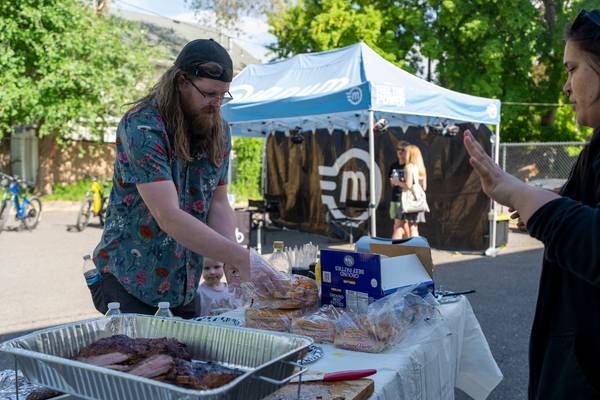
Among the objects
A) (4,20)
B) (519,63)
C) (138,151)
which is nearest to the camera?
(138,151)

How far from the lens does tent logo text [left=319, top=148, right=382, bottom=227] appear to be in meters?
11.3

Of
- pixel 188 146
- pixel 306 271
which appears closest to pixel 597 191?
pixel 188 146

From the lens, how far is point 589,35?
1381mm

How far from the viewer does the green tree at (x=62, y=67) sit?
51.4ft

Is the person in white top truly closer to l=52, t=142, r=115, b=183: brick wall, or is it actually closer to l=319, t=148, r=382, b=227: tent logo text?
l=319, t=148, r=382, b=227: tent logo text

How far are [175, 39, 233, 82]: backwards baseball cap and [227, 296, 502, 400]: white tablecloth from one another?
1.04 metres

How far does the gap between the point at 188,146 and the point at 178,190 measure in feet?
0.56

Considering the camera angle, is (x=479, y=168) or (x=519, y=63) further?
(x=519, y=63)

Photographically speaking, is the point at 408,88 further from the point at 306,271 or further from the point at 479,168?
the point at 479,168

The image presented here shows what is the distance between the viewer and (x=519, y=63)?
2041cm

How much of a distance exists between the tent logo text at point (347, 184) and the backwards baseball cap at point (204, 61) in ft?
30.2

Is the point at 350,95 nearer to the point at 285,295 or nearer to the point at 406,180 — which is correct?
the point at 406,180

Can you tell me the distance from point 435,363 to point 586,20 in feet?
4.37

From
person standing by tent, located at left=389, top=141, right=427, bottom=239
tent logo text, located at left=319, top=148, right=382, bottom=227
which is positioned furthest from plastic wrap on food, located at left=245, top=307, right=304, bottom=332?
tent logo text, located at left=319, top=148, right=382, bottom=227
